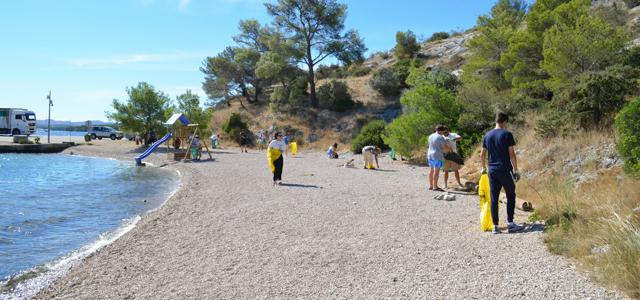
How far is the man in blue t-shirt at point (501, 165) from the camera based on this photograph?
6.88 m

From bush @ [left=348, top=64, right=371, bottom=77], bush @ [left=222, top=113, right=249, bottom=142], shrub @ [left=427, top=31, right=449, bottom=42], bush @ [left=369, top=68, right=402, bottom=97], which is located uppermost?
shrub @ [left=427, top=31, right=449, bottom=42]

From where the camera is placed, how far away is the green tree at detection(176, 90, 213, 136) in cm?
3666

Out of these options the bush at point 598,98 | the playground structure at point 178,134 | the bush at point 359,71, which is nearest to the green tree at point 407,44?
the bush at point 359,71

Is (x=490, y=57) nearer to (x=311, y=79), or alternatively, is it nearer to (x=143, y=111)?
(x=311, y=79)

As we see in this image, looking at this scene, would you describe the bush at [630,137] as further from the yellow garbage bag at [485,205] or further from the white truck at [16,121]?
the white truck at [16,121]

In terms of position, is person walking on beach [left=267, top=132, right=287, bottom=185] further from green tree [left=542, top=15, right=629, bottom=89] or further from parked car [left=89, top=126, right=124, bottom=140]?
parked car [left=89, top=126, right=124, bottom=140]

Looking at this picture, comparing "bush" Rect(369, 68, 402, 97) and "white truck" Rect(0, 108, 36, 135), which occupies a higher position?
"bush" Rect(369, 68, 402, 97)

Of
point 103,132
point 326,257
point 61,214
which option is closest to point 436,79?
point 61,214

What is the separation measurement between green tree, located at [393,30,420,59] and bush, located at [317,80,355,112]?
441 inches

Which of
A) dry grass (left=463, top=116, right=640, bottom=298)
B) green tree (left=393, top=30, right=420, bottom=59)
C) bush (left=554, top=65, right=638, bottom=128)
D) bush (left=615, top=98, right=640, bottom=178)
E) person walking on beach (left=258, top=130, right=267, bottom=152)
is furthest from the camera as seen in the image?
green tree (left=393, top=30, right=420, bottom=59)

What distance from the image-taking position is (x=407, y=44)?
164 ft

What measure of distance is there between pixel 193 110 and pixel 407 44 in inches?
990

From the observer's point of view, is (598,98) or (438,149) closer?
(438,149)

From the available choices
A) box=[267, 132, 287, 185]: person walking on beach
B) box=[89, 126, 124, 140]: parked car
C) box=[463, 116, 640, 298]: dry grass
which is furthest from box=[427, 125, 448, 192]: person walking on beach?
box=[89, 126, 124, 140]: parked car
